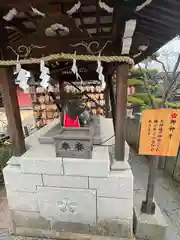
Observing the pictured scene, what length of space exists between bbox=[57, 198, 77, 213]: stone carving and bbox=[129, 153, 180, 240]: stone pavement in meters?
1.40

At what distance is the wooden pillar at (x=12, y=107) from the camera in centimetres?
186

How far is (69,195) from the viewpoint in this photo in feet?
6.75

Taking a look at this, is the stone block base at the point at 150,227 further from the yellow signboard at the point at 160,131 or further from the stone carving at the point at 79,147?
the stone carving at the point at 79,147

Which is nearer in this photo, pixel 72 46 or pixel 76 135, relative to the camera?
pixel 72 46

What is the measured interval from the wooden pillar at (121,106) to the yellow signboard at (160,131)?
0.22 m

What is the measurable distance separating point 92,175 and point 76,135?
0.49 m

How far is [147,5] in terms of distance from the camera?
1.19m

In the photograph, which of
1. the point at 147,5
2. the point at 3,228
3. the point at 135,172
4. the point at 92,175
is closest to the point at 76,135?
the point at 92,175

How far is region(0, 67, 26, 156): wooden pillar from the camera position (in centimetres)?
186

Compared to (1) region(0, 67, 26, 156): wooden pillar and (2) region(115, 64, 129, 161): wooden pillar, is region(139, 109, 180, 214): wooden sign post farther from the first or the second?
(1) region(0, 67, 26, 156): wooden pillar

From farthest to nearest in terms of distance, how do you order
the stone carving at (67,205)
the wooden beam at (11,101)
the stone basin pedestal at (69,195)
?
the stone carving at (67,205) < the stone basin pedestal at (69,195) < the wooden beam at (11,101)

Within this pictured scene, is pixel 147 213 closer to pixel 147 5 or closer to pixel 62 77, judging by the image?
pixel 147 5

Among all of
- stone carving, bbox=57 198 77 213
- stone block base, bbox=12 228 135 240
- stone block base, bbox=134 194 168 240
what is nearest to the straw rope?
stone carving, bbox=57 198 77 213

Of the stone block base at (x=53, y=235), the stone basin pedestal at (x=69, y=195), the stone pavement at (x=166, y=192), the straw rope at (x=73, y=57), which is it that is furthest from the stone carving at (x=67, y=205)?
the straw rope at (x=73, y=57)
